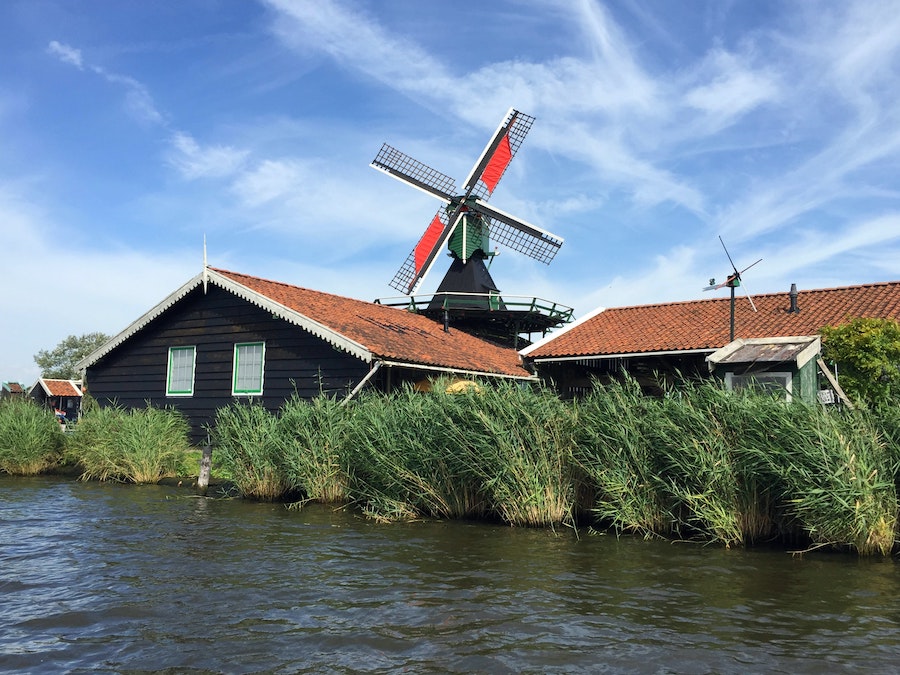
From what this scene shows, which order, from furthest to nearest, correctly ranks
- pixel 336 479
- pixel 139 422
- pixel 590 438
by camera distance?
pixel 139 422, pixel 336 479, pixel 590 438

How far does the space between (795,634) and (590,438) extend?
500cm

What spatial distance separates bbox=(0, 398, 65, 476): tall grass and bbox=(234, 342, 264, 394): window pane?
4495 mm

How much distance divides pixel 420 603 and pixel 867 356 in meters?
10.8

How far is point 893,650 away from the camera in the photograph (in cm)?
598

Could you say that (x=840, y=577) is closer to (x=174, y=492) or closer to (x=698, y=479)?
(x=698, y=479)

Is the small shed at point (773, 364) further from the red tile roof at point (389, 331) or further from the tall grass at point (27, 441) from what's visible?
the tall grass at point (27, 441)

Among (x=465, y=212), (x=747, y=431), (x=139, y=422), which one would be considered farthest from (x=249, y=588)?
(x=465, y=212)

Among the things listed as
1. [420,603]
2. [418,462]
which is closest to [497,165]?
[418,462]

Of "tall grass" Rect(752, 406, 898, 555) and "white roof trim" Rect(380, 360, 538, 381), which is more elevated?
"white roof trim" Rect(380, 360, 538, 381)

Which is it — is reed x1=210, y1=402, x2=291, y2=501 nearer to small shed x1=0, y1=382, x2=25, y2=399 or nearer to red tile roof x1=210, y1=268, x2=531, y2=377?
red tile roof x1=210, y1=268, x2=531, y2=377

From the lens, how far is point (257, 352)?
19.4m

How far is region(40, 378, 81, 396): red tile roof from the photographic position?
54.2 metres

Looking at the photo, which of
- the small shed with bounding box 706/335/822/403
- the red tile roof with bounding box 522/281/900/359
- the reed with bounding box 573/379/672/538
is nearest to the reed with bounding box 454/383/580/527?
the reed with bounding box 573/379/672/538

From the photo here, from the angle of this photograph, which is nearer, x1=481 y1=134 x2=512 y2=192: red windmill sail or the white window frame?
the white window frame
